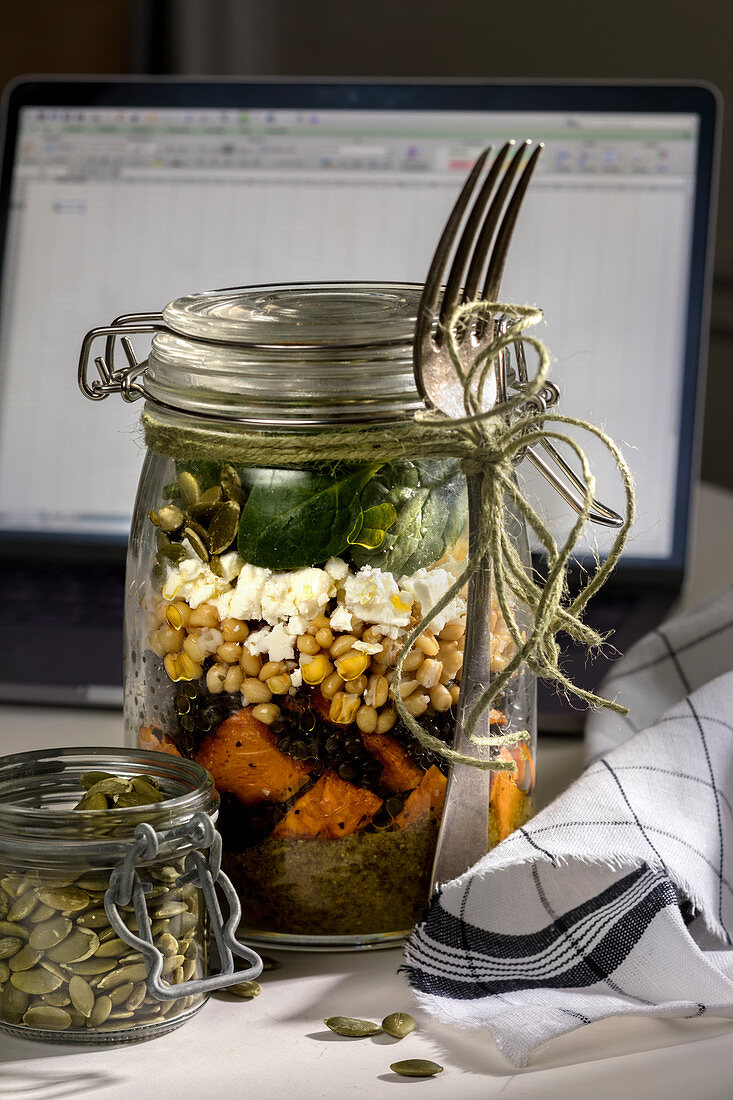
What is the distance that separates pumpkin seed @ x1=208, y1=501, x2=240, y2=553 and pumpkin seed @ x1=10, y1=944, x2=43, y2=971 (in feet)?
0.48

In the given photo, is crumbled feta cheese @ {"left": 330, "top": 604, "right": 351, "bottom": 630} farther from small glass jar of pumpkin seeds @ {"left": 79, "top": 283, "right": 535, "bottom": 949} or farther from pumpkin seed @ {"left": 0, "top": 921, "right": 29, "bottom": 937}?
pumpkin seed @ {"left": 0, "top": 921, "right": 29, "bottom": 937}

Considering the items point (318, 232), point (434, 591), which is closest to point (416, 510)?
point (434, 591)

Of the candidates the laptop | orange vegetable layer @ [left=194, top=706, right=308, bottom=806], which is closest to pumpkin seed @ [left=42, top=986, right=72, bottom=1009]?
orange vegetable layer @ [left=194, top=706, right=308, bottom=806]

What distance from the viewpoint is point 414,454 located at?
416 millimetres

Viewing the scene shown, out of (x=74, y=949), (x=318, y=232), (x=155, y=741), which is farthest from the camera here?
(x=318, y=232)

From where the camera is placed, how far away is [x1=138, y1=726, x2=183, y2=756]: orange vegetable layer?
1.53 feet

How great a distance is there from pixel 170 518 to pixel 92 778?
101 mm

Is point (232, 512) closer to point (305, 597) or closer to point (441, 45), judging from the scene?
point (305, 597)

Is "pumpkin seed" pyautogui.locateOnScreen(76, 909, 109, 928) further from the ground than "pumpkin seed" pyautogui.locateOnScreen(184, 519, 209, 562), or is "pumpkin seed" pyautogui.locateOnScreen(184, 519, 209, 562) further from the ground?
"pumpkin seed" pyautogui.locateOnScreen(184, 519, 209, 562)

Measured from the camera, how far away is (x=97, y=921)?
37cm

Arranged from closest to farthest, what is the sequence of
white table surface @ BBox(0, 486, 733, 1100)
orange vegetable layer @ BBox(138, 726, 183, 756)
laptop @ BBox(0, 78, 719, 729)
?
white table surface @ BBox(0, 486, 733, 1100)
orange vegetable layer @ BBox(138, 726, 183, 756)
laptop @ BBox(0, 78, 719, 729)

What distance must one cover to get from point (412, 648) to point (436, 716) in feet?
0.10

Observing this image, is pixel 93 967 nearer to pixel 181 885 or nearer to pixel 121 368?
pixel 181 885

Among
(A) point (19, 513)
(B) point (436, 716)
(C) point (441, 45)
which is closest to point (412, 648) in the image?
(B) point (436, 716)
